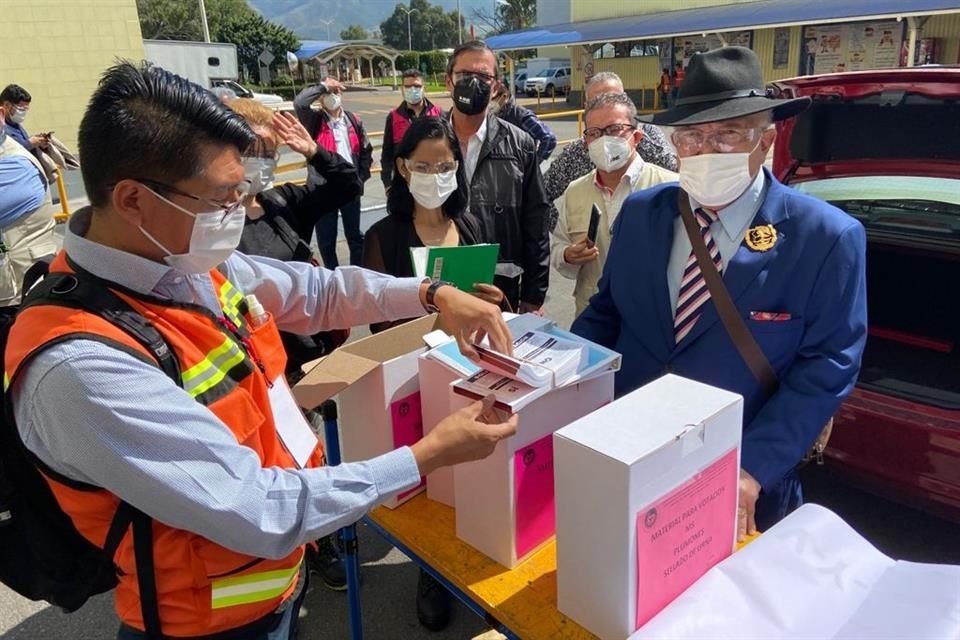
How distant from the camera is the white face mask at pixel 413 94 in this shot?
672 cm

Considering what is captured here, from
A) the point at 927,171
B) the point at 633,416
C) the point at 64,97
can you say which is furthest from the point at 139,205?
the point at 64,97

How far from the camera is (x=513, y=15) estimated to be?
2601 inches

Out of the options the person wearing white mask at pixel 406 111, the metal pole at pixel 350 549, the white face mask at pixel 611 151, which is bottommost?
the metal pole at pixel 350 549

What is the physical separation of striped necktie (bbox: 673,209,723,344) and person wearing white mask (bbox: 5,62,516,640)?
75cm

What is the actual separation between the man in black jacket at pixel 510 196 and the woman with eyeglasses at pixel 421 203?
312mm

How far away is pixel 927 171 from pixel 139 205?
10.2 ft

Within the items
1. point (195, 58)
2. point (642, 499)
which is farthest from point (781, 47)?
point (642, 499)

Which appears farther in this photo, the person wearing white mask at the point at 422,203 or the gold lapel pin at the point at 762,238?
the person wearing white mask at the point at 422,203

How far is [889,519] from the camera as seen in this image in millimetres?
3229

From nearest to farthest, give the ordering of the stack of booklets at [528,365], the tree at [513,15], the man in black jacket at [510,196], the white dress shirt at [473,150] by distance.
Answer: the stack of booklets at [528,365], the man in black jacket at [510,196], the white dress shirt at [473,150], the tree at [513,15]

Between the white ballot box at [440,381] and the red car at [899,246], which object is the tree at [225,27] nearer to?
the red car at [899,246]

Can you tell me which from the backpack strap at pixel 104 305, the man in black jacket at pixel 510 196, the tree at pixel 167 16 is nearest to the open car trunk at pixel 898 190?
the man in black jacket at pixel 510 196

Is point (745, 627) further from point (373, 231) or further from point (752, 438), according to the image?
point (373, 231)

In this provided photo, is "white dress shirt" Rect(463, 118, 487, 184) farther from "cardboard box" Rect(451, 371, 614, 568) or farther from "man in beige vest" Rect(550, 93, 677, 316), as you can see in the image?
"cardboard box" Rect(451, 371, 614, 568)
